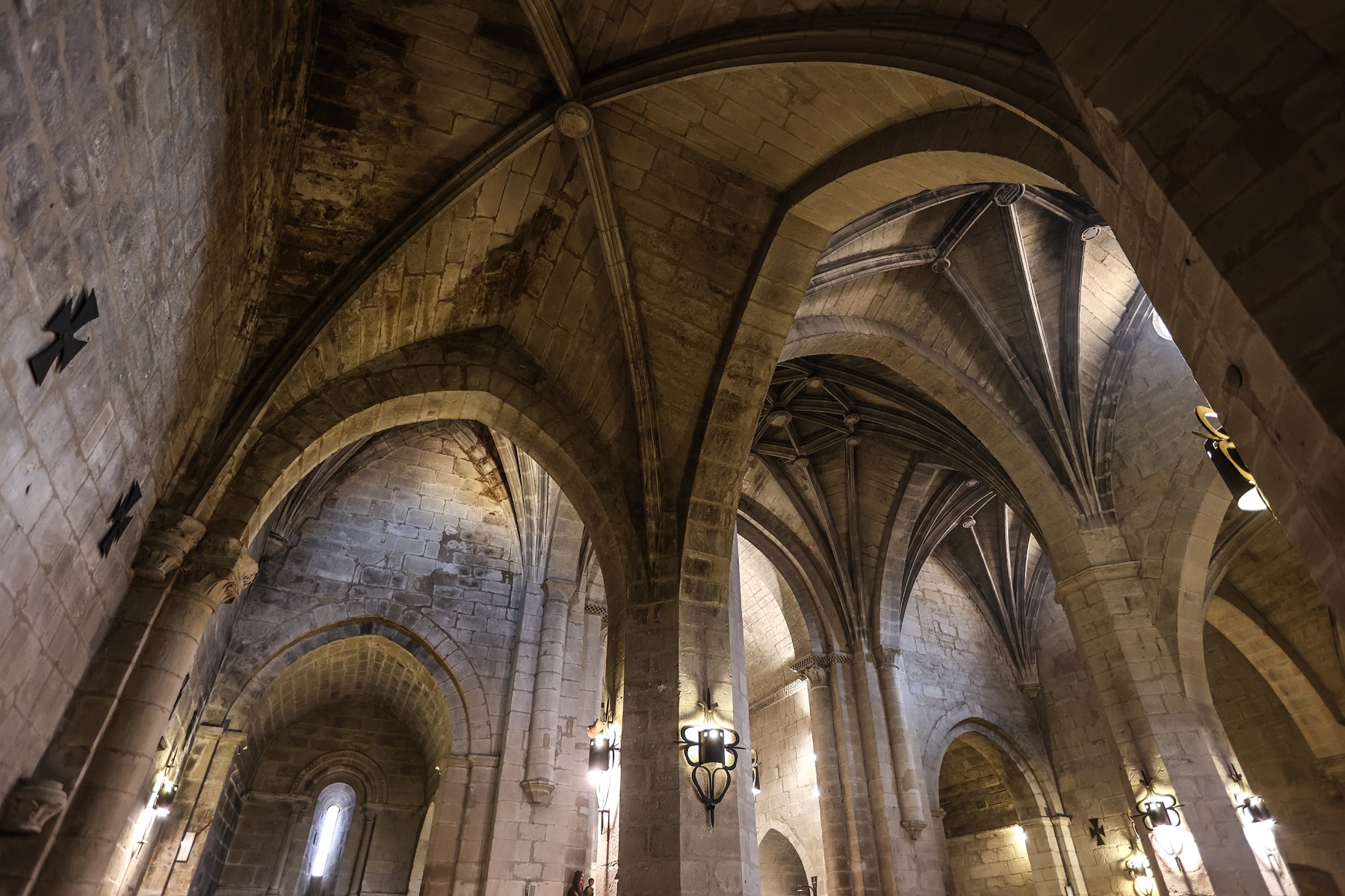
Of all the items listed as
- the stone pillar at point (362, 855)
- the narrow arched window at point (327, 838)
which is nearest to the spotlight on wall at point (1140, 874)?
the stone pillar at point (362, 855)

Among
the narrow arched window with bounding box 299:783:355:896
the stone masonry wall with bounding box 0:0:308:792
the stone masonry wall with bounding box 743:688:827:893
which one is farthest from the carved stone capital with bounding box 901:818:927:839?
the narrow arched window with bounding box 299:783:355:896

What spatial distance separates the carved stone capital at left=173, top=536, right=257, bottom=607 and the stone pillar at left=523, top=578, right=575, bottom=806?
576 cm

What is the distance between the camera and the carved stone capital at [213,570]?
5855mm

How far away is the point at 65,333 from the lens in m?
3.59

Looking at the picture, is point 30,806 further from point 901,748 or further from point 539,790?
point 901,748

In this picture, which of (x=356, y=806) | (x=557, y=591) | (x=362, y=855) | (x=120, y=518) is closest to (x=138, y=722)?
(x=120, y=518)

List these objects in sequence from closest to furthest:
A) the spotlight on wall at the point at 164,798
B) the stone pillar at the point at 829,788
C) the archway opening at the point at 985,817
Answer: the spotlight on wall at the point at 164,798
the stone pillar at the point at 829,788
the archway opening at the point at 985,817

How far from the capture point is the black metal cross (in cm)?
347

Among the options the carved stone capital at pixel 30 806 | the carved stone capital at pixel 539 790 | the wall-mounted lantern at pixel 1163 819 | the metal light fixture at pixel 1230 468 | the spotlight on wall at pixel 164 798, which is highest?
the metal light fixture at pixel 1230 468

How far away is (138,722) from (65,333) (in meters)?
3.14

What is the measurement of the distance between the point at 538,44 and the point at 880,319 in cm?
550

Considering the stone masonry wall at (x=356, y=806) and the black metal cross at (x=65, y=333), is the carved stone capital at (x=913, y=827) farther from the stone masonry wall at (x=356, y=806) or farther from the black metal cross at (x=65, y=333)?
the black metal cross at (x=65, y=333)

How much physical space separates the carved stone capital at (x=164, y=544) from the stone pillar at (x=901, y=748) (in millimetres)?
10745

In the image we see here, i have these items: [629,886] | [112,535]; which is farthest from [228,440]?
[629,886]
